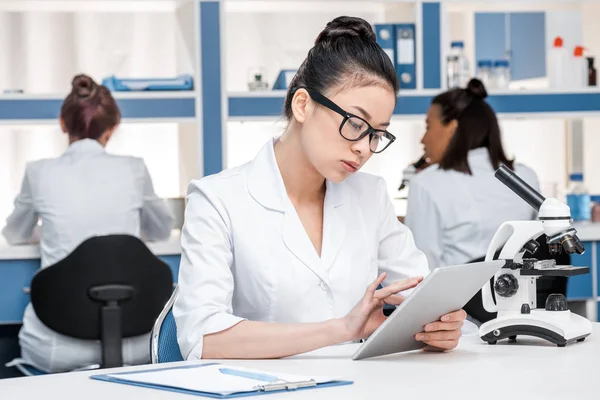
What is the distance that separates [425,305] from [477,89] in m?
2.05

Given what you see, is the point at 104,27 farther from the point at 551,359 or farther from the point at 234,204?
the point at 551,359

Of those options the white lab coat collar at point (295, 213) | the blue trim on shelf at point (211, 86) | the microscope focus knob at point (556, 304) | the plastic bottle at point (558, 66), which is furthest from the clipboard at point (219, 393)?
the plastic bottle at point (558, 66)

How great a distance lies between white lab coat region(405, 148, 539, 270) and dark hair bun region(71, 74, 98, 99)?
46.3 inches

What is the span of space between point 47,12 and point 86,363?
1.88 meters

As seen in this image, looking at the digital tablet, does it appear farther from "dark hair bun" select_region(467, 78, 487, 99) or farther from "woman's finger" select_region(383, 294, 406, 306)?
"dark hair bun" select_region(467, 78, 487, 99)

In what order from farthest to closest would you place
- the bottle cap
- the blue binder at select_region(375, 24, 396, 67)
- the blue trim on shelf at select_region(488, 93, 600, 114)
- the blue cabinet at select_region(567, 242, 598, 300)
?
the bottle cap, the blue trim on shelf at select_region(488, 93, 600, 114), the blue binder at select_region(375, 24, 396, 67), the blue cabinet at select_region(567, 242, 598, 300)

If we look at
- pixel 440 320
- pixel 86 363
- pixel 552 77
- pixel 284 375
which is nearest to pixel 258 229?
pixel 440 320

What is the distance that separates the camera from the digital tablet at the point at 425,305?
4.78ft

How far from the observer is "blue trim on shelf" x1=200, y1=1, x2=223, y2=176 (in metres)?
3.93

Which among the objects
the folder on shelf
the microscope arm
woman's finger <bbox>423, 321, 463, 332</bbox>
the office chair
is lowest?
the office chair

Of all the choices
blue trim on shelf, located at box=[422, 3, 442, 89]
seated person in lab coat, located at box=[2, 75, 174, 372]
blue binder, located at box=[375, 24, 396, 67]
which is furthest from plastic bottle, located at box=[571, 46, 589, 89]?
seated person in lab coat, located at box=[2, 75, 174, 372]

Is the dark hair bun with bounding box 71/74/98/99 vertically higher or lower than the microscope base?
higher

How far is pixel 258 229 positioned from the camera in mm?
1792

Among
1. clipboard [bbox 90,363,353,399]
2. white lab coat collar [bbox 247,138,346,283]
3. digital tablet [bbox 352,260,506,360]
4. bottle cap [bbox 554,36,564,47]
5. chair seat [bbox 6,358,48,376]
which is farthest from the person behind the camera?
bottle cap [bbox 554,36,564,47]
